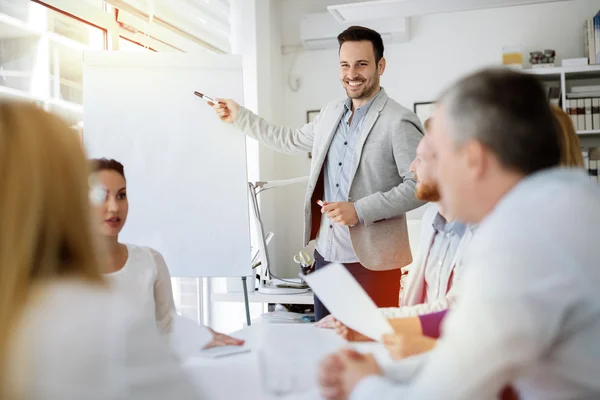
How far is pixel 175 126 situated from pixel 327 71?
8.05ft

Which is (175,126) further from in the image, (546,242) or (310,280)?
(546,242)

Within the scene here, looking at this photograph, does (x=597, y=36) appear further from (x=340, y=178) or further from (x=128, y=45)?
(x=128, y=45)

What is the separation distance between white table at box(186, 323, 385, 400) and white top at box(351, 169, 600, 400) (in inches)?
13.9

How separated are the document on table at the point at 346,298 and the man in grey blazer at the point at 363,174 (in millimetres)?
952

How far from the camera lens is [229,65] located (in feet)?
8.77

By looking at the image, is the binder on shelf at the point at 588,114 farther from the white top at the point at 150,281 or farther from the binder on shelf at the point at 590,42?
the white top at the point at 150,281

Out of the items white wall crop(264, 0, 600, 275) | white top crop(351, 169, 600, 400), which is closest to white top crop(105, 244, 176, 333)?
white top crop(351, 169, 600, 400)

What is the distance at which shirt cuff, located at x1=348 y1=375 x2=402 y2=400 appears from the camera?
90 cm

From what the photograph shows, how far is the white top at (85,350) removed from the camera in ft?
2.29

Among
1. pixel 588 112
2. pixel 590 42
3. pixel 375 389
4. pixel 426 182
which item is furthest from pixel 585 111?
pixel 375 389

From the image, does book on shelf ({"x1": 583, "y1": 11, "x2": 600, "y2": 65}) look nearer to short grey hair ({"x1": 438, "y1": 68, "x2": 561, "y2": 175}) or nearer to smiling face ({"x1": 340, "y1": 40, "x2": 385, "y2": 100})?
smiling face ({"x1": 340, "y1": 40, "x2": 385, "y2": 100})

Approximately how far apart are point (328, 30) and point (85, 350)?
168 inches

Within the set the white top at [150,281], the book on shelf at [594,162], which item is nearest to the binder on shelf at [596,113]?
the book on shelf at [594,162]

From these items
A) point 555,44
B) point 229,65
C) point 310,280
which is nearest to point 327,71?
point 555,44
